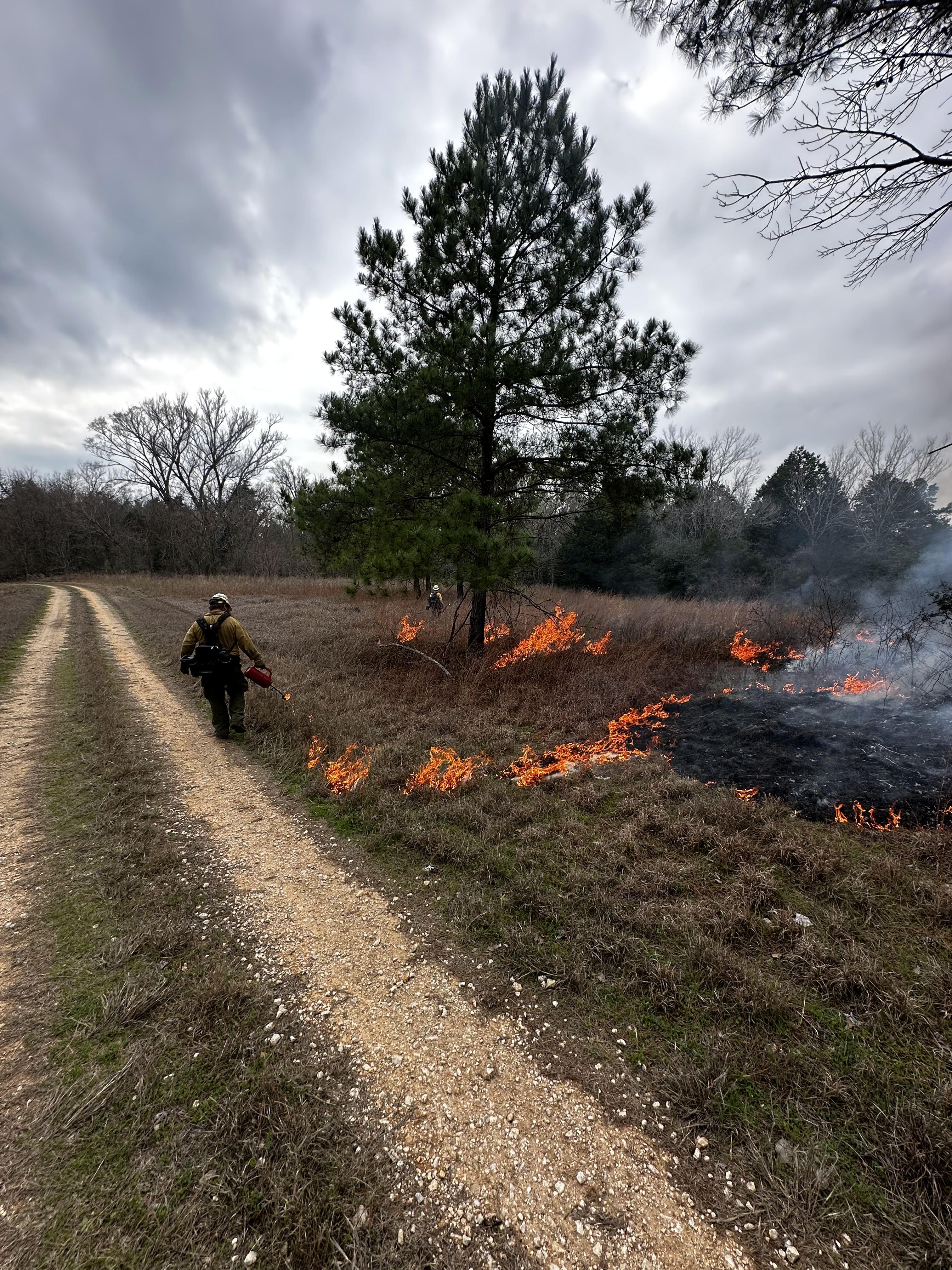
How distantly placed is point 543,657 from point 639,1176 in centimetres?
767

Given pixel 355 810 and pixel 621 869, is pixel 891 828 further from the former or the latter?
pixel 355 810

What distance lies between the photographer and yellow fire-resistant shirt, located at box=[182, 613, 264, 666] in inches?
253

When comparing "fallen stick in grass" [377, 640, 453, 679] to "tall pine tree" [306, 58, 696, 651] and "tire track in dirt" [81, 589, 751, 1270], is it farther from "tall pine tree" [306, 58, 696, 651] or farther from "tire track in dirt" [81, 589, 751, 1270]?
"tire track in dirt" [81, 589, 751, 1270]

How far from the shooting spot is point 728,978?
273cm

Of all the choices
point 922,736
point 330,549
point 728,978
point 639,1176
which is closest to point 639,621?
point 922,736

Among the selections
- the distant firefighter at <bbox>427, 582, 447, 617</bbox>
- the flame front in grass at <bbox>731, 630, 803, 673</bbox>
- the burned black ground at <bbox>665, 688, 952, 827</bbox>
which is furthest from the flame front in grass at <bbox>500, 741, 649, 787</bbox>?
the distant firefighter at <bbox>427, 582, 447, 617</bbox>

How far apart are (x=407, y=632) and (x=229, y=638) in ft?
18.3

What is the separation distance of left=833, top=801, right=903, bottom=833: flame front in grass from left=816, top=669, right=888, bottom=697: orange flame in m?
3.65

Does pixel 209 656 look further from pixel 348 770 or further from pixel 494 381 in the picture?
pixel 494 381

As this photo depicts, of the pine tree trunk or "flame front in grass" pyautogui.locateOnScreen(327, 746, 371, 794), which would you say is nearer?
"flame front in grass" pyautogui.locateOnScreen(327, 746, 371, 794)

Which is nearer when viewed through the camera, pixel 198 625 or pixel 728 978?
pixel 728 978

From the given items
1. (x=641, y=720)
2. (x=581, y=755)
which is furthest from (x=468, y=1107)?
(x=641, y=720)

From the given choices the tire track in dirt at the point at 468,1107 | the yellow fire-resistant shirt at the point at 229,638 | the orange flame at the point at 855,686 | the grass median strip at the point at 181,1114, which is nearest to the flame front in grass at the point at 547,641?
the yellow fire-resistant shirt at the point at 229,638

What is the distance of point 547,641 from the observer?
1034 centimetres
